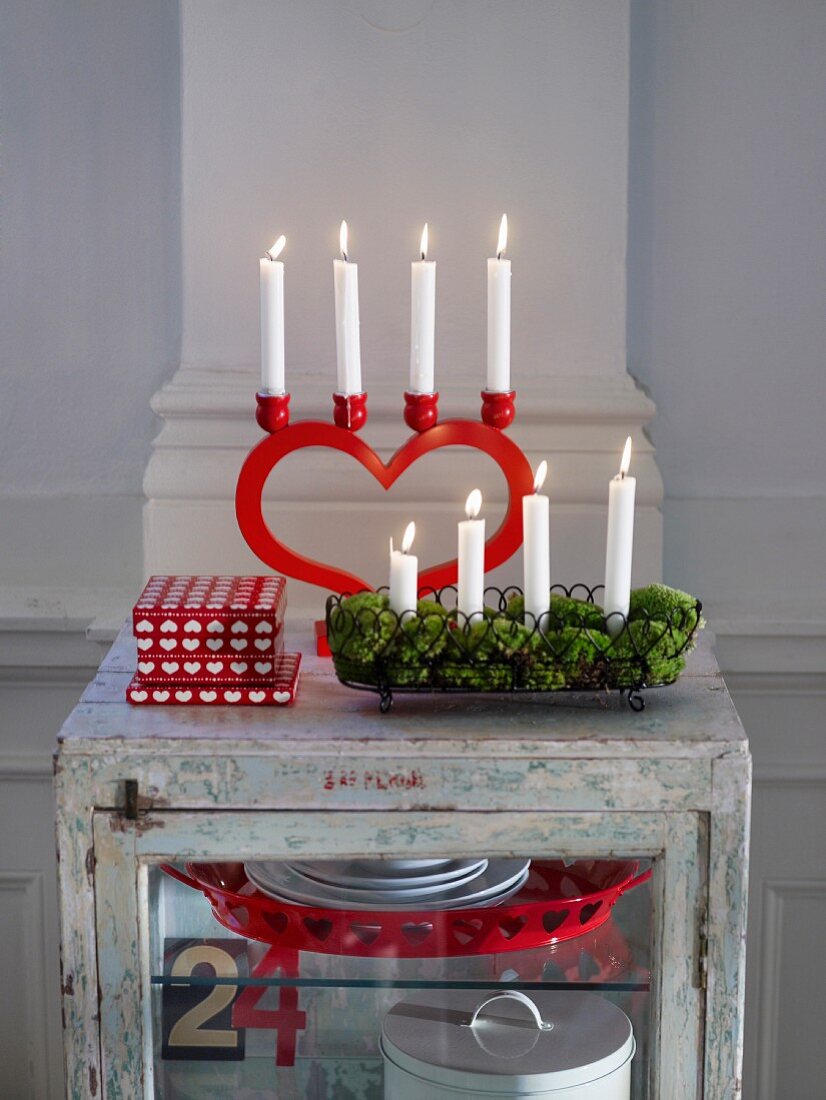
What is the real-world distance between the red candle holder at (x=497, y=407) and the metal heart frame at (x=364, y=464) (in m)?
0.01

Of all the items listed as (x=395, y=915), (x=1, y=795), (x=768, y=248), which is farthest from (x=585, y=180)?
(x=1, y=795)

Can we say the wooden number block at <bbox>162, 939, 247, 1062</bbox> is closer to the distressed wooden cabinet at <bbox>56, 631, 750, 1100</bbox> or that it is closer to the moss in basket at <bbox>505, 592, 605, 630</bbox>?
the distressed wooden cabinet at <bbox>56, 631, 750, 1100</bbox>

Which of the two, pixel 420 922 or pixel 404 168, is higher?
pixel 404 168

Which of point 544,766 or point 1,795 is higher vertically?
point 544,766

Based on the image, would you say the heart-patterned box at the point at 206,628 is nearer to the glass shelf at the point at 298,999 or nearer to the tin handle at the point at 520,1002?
the glass shelf at the point at 298,999

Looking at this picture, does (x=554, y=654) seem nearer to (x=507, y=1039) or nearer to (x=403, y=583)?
(x=403, y=583)

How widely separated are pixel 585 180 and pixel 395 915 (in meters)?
0.80

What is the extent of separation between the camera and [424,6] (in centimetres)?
140

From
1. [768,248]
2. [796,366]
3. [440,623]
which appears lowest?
[440,623]

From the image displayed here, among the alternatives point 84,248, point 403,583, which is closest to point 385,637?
point 403,583

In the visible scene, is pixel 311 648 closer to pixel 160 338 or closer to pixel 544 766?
pixel 544 766

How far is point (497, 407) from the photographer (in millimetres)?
1165

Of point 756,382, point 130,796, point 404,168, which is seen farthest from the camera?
point 756,382

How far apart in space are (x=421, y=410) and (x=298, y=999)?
20.2 inches
